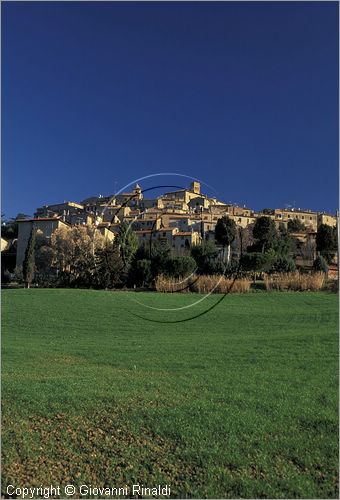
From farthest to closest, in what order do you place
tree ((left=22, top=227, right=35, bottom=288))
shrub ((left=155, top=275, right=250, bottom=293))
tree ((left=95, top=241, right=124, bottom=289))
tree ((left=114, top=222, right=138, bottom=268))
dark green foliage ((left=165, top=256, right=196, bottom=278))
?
tree ((left=22, top=227, right=35, bottom=288)) < shrub ((left=155, top=275, right=250, bottom=293)) < dark green foliage ((left=165, top=256, right=196, bottom=278)) < tree ((left=95, top=241, right=124, bottom=289)) < tree ((left=114, top=222, right=138, bottom=268))

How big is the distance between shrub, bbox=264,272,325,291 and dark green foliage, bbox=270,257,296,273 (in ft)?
0.90

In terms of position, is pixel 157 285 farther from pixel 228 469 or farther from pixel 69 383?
pixel 228 469

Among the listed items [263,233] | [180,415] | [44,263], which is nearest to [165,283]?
[263,233]

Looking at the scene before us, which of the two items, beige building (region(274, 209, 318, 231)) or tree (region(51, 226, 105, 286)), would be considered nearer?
tree (region(51, 226, 105, 286))

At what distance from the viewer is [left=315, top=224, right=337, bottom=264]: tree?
830 inches

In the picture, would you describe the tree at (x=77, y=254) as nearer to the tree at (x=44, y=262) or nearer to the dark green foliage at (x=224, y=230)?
the tree at (x=44, y=262)

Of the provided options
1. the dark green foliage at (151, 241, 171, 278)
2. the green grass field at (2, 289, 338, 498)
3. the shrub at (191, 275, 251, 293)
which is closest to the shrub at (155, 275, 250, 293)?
the shrub at (191, 275, 251, 293)

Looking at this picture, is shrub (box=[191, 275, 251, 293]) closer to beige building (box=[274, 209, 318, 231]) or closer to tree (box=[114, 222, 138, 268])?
tree (box=[114, 222, 138, 268])

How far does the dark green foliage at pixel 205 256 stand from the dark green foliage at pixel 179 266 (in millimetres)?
269

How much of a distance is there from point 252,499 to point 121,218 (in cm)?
877

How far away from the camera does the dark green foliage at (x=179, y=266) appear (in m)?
13.8

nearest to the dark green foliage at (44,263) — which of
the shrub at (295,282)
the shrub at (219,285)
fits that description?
the shrub at (219,285)

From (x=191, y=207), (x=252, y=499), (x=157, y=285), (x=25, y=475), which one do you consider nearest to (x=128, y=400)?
(x=25, y=475)

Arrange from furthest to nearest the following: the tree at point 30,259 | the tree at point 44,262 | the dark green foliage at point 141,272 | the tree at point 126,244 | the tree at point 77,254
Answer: the tree at point 30,259, the tree at point 44,262, the tree at point 77,254, the dark green foliage at point 141,272, the tree at point 126,244
